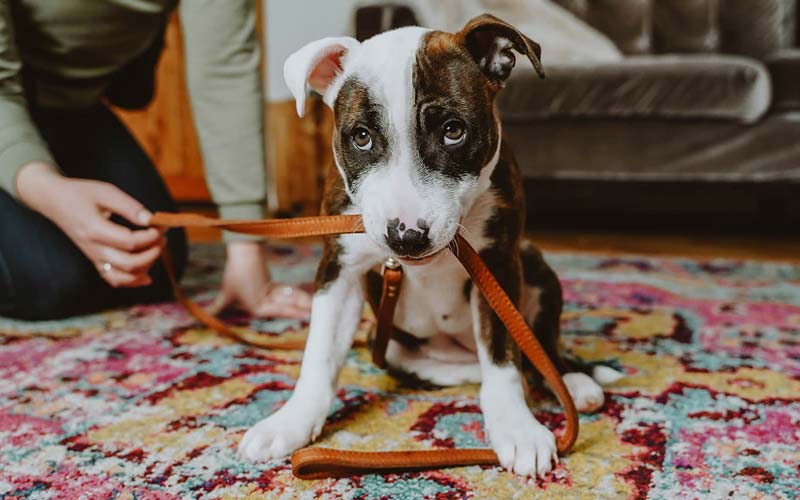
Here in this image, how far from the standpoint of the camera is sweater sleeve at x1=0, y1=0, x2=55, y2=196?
1369mm

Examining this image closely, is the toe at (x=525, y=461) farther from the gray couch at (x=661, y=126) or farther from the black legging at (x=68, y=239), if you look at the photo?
the gray couch at (x=661, y=126)

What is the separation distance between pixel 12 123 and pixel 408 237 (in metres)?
0.90

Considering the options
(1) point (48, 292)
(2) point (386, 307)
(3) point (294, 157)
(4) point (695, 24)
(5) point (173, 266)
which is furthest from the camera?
(3) point (294, 157)

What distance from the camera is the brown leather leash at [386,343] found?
890mm

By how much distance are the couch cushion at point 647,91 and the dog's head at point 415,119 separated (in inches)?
69.1

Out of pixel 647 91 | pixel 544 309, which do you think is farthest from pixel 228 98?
pixel 647 91

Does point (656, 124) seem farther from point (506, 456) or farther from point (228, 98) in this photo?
point (506, 456)

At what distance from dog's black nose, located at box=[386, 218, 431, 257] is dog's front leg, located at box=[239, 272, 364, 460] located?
23 cm

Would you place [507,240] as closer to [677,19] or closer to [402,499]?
[402,499]

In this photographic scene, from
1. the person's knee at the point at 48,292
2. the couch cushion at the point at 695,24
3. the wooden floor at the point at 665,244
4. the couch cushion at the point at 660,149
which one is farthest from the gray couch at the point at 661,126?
the person's knee at the point at 48,292

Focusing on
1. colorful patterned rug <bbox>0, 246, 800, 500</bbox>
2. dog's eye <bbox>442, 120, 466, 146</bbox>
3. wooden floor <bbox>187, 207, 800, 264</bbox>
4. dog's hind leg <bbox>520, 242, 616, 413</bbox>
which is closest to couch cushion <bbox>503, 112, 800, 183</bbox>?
wooden floor <bbox>187, 207, 800, 264</bbox>

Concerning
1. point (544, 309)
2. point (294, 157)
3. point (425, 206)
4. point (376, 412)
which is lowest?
point (294, 157)

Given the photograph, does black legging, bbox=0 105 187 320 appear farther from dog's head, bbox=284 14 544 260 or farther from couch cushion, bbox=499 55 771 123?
couch cushion, bbox=499 55 771 123

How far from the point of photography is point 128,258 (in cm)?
129
